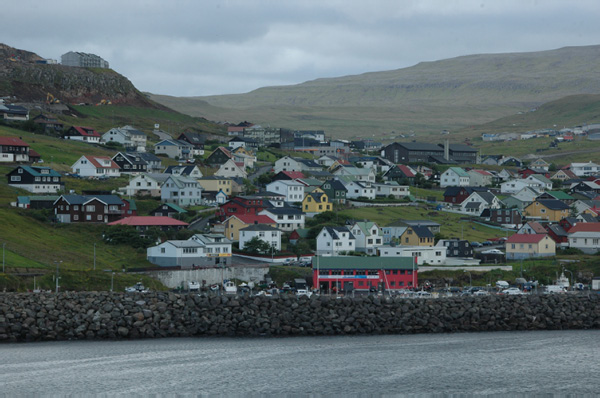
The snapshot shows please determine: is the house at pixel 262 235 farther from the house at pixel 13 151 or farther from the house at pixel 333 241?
the house at pixel 13 151

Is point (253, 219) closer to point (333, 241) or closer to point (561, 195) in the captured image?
point (333, 241)

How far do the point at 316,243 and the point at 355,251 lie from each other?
2.91 metres

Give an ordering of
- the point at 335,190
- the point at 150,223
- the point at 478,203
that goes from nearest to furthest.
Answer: the point at 150,223, the point at 335,190, the point at 478,203

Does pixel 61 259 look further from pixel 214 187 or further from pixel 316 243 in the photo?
pixel 214 187

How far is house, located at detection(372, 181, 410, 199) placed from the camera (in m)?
90.4

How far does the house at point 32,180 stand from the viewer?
72.1 m

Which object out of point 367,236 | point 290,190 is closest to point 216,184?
point 290,190

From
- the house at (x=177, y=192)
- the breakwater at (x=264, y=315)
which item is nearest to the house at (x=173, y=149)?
the house at (x=177, y=192)

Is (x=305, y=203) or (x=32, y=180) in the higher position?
(x=32, y=180)

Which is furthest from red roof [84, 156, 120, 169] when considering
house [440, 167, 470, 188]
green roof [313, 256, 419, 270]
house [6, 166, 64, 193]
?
house [440, 167, 470, 188]

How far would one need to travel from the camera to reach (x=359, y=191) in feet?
286

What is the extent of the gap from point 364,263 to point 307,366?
20.3 m

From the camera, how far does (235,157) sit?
10188 cm

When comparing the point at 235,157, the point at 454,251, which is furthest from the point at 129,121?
the point at 454,251
